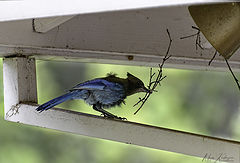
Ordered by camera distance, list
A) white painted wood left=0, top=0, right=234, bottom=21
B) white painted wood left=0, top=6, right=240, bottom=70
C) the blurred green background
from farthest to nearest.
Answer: the blurred green background
white painted wood left=0, top=6, right=240, bottom=70
white painted wood left=0, top=0, right=234, bottom=21

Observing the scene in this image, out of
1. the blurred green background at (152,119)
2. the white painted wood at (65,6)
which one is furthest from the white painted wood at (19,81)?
the blurred green background at (152,119)

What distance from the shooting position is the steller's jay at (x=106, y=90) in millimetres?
1748

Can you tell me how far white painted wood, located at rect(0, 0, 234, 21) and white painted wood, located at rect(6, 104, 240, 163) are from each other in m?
0.59

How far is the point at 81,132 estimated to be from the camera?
5.42ft

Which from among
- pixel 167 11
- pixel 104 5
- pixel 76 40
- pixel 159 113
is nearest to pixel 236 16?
pixel 104 5

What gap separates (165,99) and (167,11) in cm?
270

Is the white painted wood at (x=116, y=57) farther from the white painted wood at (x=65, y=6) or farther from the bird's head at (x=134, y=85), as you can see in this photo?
the white painted wood at (x=65, y=6)

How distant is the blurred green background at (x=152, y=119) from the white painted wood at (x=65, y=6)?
269cm

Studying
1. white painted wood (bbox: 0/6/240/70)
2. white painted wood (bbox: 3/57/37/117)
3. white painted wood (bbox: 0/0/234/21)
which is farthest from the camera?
white painted wood (bbox: 3/57/37/117)

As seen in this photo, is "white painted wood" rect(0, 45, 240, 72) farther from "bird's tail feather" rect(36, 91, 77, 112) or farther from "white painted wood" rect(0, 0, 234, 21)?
"white painted wood" rect(0, 0, 234, 21)

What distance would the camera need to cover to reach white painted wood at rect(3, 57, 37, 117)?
6.22 feet
